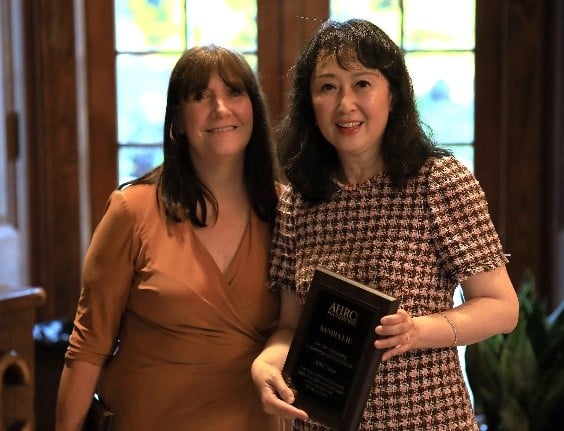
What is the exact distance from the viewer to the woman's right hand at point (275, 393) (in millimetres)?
1414

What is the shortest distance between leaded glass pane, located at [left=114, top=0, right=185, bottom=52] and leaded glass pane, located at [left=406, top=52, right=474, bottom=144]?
27.6 inches

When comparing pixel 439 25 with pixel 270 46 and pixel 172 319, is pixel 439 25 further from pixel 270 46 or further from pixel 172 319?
pixel 172 319

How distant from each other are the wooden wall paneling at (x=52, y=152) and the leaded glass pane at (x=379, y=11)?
0.83m

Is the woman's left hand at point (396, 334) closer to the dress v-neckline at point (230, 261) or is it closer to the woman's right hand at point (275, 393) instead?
the woman's right hand at point (275, 393)

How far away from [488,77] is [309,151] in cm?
141

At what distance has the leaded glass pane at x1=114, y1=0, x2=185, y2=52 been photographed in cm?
295

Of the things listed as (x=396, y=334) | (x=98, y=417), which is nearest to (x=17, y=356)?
(x=98, y=417)

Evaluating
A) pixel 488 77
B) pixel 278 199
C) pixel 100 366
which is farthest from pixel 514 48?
pixel 100 366

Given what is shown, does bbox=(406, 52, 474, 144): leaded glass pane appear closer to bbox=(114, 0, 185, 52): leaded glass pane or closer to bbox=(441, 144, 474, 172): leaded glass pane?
bbox=(441, 144, 474, 172): leaded glass pane

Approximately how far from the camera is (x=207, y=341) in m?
1.70

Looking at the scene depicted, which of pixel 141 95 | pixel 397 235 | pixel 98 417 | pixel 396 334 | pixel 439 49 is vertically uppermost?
pixel 439 49

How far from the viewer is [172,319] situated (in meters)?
1.68

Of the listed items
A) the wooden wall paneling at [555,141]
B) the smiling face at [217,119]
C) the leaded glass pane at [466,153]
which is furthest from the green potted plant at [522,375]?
the smiling face at [217,119]

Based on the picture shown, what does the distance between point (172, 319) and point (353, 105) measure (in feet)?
1.65
